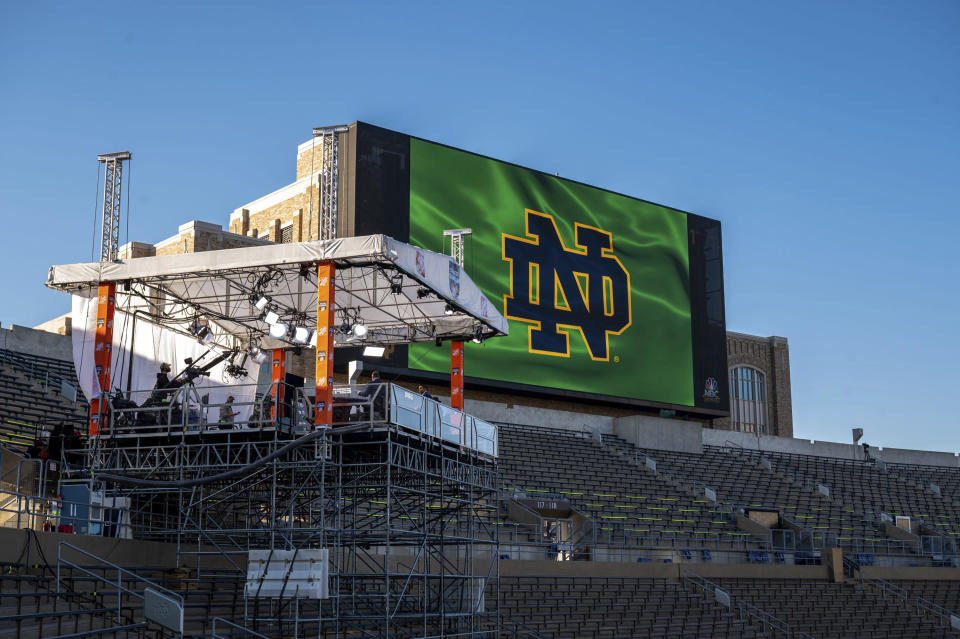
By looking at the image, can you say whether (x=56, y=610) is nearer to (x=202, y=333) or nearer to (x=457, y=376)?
(x=202, y=333)

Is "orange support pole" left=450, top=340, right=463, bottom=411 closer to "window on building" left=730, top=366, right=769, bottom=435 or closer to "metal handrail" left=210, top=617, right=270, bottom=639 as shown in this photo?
"metal handrail" left=210, top=617, right=270, bottom=639

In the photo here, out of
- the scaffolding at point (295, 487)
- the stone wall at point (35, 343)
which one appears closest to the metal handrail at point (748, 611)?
the scaffolding at point (295, 487)

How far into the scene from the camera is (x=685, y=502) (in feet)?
125

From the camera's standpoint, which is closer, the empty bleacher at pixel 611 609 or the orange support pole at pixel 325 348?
the orange support pole at pixel 325 348

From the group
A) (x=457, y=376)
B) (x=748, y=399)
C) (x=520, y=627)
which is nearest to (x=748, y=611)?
(x=520, y=627)

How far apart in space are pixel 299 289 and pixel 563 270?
20.9 m

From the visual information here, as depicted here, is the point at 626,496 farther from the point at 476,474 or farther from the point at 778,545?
the point at 476,474

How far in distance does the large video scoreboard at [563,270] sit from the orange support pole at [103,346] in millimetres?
16849

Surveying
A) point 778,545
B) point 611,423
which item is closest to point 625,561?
point 778,545

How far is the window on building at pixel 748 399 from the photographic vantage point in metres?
56.8

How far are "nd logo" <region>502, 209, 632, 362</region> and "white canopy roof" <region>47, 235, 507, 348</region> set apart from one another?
51.7 feet

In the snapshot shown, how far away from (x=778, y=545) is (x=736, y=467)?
8.39 meters

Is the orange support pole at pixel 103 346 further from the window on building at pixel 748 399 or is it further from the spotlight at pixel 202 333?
the window on building at pixel 748 399

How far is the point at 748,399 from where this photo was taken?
189 feet
